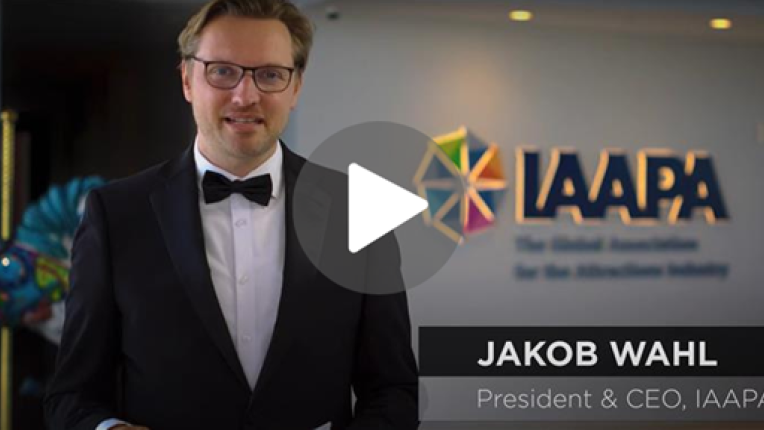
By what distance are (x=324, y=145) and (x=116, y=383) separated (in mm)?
4064

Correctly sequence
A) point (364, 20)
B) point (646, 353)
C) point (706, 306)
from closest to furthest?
1. point (364, 20)
2. point (706, 306)
3. point (646, 353)

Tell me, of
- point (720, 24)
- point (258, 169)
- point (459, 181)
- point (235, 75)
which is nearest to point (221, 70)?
point (235, 75)

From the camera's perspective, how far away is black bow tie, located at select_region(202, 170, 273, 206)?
59.9 inches

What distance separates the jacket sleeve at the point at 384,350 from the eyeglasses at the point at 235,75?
29cm

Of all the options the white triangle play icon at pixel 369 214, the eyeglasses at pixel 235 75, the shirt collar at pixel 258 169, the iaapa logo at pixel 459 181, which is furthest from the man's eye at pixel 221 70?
the iaapa logo at pixel 459 181

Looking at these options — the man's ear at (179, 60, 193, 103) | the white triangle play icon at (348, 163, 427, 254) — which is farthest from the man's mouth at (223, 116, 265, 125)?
the white triangle play icon at (348, 163, 427, 254)

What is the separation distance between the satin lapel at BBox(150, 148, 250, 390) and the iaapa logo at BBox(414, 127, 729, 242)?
13.4 ft

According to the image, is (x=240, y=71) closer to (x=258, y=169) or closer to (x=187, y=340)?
(x=258, y=169)

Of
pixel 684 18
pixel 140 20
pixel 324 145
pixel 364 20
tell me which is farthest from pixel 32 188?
pixel 684 18

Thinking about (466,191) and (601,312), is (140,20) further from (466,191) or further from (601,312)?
(601,312)

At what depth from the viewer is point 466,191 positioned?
562 centimetres

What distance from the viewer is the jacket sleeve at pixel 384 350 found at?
1.49 m

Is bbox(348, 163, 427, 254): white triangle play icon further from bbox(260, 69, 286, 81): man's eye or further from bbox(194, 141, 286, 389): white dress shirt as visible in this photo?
bbox(260, 69, 286, 81): man's eye

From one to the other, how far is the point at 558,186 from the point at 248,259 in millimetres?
4350
